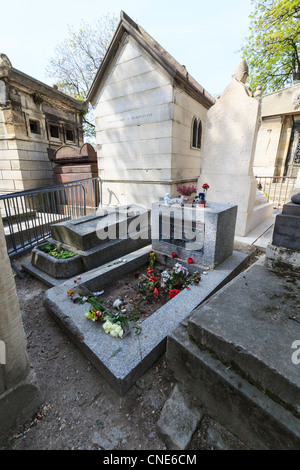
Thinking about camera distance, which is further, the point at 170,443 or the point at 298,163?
the point at 298,163

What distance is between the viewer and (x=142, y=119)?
635cm

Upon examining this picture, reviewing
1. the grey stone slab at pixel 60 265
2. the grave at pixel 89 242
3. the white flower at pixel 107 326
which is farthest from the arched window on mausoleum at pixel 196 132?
the white flower at pixel 107 326

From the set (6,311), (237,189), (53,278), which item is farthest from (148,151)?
(6,311)

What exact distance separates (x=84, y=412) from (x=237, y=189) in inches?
211

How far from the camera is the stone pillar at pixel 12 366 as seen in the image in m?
1.56

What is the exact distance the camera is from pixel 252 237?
540 cm

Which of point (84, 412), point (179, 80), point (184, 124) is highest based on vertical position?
point (179, 80)

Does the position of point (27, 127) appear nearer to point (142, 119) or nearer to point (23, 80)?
point (23, 80)

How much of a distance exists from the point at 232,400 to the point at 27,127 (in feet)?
34.9

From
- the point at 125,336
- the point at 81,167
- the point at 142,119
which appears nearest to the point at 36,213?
the point at 81,167

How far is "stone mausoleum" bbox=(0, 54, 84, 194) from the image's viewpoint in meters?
7.75

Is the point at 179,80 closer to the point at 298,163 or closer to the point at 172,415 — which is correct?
the point at 172,415

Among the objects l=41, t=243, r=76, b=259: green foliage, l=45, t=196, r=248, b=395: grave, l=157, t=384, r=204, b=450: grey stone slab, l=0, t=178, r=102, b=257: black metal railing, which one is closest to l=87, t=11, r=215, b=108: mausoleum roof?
l=0, t=178, r=102, b=257: black metal railing

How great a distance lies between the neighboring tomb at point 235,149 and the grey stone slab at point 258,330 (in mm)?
3364
